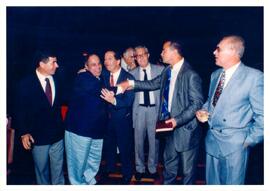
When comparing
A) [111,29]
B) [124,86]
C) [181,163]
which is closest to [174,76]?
[124,86]

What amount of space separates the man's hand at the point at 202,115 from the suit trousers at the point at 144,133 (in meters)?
0.83

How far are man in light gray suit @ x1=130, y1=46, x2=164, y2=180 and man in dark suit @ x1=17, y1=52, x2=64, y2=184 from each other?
3.06 ft

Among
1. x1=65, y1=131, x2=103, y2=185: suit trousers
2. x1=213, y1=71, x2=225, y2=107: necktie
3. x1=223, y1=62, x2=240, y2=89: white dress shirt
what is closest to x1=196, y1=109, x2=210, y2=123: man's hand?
x1=213, y1=71, x2=225, y2=107: necktie

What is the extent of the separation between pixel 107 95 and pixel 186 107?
852 mm

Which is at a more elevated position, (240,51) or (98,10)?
(98,10)

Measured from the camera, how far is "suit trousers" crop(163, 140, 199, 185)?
273cm

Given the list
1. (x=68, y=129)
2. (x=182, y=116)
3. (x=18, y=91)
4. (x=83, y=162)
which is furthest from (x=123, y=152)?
(x=18, y=91)

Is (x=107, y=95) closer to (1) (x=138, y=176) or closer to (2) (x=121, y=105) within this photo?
(2) (x=121, y=105)

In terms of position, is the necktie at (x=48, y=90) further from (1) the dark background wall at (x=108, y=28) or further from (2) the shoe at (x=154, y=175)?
(2) the shoe at (x=154, y=175)

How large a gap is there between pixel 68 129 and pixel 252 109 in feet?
5.93

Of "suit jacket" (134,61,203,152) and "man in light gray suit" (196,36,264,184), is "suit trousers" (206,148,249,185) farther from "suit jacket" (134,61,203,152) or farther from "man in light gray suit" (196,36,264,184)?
"suit jacket" (134,61,203,152)

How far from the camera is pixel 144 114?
11.0ft

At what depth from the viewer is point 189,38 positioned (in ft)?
14.6

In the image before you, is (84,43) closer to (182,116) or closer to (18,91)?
(18,91)
